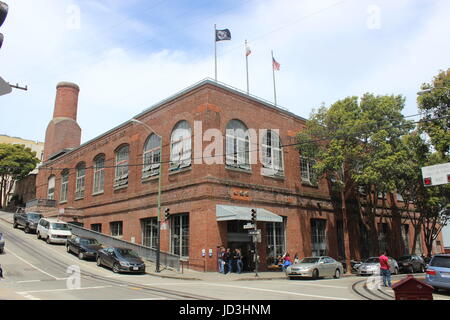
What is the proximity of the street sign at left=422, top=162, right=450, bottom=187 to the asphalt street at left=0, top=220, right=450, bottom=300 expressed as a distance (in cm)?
574

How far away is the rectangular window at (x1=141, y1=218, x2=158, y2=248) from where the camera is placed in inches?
1137

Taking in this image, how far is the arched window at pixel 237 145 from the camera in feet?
88.4

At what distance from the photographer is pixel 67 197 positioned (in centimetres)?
4303

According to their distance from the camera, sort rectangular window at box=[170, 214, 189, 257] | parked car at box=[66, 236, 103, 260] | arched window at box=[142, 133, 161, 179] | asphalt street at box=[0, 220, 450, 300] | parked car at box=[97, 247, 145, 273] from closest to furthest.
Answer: asphalt street at box=[0, 220, 450, 300] → parked car at box=[97, 247, 145, 273] → parked car at box=[66, 236, 103, 260] → rectangular window at box=[170, 214, 189, 257] → arched window at box=[142, 133, 161, 179]

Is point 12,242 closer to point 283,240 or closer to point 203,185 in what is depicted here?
point 203,185

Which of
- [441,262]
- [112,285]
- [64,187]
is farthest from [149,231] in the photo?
[441,262]

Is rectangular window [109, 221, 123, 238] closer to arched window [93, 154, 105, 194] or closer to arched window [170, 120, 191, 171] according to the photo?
arched window [93, 154, 105, 194]

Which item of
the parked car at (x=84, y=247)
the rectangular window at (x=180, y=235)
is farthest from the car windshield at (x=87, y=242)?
the rectangular window at (x=180, y=235)

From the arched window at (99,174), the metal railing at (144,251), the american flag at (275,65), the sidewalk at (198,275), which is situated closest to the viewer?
the sidewalk at (198,275)

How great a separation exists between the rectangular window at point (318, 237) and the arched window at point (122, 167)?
54.2ft

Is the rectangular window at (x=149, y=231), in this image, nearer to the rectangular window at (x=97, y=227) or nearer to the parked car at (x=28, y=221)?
the rectangular window at (x=97, y=227)

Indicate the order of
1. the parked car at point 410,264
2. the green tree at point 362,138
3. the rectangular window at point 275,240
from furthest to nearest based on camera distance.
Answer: the parked car at point 410,264
the rectangular window at point 275,240
the green tree at point 362,138

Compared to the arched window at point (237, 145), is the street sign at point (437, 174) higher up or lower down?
lower down

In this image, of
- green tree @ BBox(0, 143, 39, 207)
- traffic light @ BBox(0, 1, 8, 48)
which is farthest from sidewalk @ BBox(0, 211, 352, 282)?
green tree @ BBox(0, 143, 39, 207)
